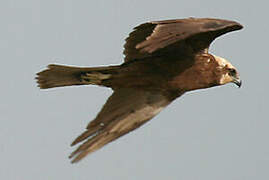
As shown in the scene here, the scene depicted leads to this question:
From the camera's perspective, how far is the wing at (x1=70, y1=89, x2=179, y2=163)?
358 inches

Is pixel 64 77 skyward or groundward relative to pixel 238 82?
skyward

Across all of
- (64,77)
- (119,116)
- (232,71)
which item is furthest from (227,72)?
(64,77)

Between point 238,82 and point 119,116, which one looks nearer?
point 119,116

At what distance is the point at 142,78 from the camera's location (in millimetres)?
9828

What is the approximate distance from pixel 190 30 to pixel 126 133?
173 centimetres

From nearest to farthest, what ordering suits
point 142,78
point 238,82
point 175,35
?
point 175,35, point 142,78, point 238,82

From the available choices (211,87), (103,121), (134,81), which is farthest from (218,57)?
(103,121)

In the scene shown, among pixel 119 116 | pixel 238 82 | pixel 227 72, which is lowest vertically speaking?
pixel 119 116

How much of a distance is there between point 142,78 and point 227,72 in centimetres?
128

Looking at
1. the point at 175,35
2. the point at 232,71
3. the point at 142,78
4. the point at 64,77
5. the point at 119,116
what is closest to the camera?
the point at 175,35

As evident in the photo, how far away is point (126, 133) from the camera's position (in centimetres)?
939

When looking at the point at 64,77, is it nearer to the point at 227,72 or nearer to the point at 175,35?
the point at 227,72

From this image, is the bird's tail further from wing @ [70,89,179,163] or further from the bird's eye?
the bird's eye

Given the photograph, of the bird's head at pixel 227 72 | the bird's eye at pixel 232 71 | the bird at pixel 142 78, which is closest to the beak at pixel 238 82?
the bird's head at pixel 227 72
